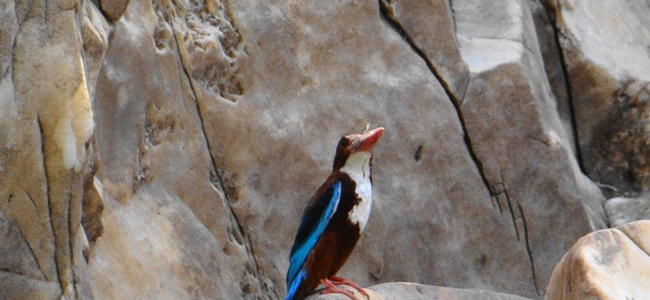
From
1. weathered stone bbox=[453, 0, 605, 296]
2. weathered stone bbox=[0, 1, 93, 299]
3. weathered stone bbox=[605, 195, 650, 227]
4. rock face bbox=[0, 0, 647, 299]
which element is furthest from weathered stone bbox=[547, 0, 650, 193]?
weathered stone bbox=[0, 1, 93, 299]

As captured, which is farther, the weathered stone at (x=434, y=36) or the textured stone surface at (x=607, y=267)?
the weathered stone at (x=434, y=36)

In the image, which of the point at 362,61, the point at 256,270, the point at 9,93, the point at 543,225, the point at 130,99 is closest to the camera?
the point at 9,93

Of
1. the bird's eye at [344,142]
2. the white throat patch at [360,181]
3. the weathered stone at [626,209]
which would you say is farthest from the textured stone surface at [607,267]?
the weathered stone at [626,209]

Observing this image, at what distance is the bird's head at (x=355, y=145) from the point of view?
472cm

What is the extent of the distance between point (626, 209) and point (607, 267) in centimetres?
320

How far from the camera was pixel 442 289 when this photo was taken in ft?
16.6

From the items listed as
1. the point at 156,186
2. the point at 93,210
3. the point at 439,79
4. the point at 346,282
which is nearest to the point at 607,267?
the point at 346,282

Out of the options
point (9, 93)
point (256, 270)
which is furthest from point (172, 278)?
point (9, 93)

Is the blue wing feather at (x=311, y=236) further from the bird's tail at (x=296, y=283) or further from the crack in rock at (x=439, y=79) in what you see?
the crack in rock at (x=439, y=79)

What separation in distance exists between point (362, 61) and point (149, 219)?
6.07 ft

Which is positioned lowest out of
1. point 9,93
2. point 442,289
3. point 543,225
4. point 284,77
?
point 543,225

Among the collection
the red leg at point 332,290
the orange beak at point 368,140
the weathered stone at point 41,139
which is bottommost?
the red leg at point 332,290

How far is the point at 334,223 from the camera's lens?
466 cm

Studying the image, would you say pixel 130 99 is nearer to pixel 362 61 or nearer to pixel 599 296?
pixel 362 61
